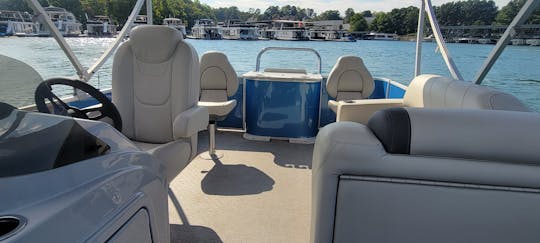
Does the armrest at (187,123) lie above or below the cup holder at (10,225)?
below

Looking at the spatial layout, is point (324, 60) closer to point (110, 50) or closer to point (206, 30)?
point (206, 30)

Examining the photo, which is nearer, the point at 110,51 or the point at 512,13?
the point at 512,13

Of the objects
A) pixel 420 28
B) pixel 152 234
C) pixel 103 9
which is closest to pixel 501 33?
pixel 420 28

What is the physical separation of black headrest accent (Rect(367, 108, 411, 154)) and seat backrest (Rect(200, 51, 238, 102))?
318cm

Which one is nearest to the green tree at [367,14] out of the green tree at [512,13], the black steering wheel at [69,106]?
the green tree at [512,13]

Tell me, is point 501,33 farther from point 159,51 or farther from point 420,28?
point 159,51

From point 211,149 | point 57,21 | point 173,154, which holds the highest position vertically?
point 57,21

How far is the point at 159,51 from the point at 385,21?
1208 centimetres

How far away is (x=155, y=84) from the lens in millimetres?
2348

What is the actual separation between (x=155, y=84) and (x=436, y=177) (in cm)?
194

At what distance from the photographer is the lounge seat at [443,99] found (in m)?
1.25

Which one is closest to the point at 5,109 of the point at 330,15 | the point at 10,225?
the point at 10,225

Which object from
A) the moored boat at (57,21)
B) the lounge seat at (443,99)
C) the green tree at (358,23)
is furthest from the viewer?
the green tree at (358,23)

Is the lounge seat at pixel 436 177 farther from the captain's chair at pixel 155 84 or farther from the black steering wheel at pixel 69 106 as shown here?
the captain's chair at pixel 155 84
